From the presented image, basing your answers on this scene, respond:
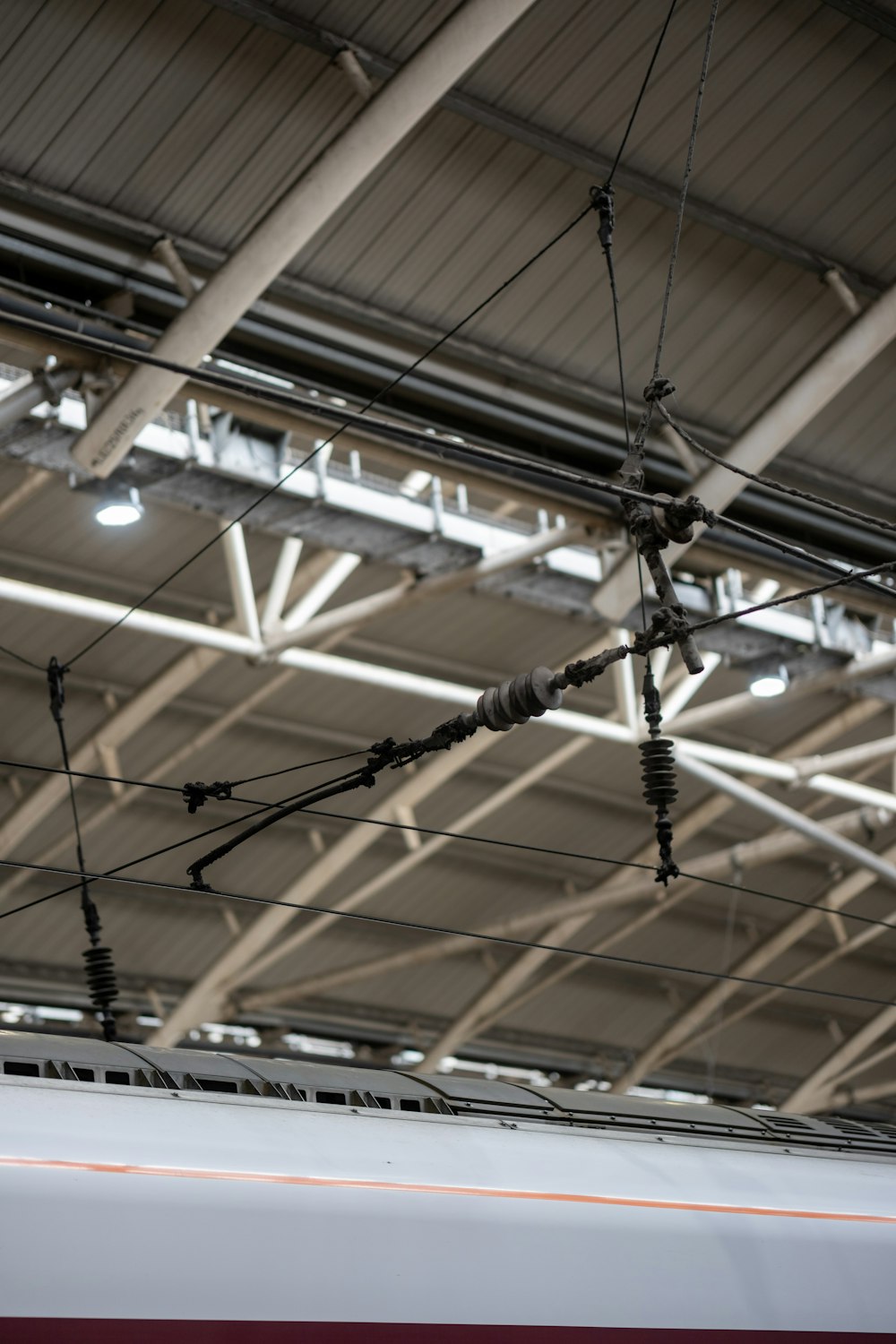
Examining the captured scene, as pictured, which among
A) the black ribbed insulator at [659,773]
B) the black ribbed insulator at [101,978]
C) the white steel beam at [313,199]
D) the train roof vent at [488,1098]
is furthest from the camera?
the black ribbed insulator at [101,978]

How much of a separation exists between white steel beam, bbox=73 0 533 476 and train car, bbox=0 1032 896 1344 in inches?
212

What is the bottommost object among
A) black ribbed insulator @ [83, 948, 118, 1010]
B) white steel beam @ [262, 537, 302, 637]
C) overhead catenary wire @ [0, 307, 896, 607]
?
overhead catenary wire @ [0, 307, 896, 607]

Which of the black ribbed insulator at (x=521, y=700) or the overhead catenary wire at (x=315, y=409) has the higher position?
the overhead catenary wire at (x=315, y=409)

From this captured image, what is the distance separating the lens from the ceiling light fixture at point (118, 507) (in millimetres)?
13250

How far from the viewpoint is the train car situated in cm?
610

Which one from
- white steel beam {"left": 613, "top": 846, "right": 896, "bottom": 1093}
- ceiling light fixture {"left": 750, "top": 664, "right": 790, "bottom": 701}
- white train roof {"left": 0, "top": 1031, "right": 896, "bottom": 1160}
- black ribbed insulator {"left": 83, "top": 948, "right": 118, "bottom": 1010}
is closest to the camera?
white train roof {"left": 0, "top": 1031, "right": 896, "bottom": 1160}

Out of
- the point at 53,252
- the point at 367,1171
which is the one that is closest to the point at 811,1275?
the point at 367,1171

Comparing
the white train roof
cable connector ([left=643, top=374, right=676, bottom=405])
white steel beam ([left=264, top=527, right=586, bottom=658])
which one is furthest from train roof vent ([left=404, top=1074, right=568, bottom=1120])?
white steel beam ([left=264, top=527, right=586, bottom=658])

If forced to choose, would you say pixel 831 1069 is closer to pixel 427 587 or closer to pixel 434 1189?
pixel 427 587

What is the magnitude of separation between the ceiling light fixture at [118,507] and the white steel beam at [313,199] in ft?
4.29

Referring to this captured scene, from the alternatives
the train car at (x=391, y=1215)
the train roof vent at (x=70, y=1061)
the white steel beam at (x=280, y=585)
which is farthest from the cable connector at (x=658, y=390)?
the white steel beam at (x=280, y=585)

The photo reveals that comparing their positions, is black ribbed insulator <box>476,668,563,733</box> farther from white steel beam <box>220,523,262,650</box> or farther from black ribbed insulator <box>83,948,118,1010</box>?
white steel beam <box>220,523,262,650</box>

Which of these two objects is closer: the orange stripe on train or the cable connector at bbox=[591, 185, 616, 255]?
the orange stripe on train

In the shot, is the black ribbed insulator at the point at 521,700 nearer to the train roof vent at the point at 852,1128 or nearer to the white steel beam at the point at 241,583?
the train roof vent at the point at 852,1128
